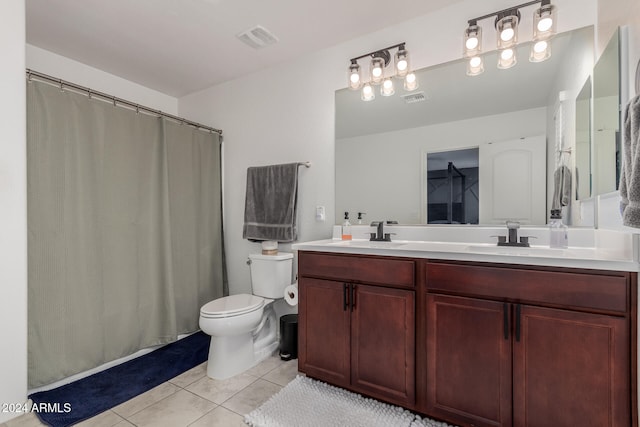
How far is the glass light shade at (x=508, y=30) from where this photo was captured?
1690 mm

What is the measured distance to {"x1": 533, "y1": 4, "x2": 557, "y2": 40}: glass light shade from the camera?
1593 millimetres

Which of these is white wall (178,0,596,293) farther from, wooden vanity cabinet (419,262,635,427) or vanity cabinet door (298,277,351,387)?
wooden vanity cabinet (419,262,635,427)

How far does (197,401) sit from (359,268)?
117cm

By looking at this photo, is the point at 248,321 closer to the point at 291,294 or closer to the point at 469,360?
the point at 291,294

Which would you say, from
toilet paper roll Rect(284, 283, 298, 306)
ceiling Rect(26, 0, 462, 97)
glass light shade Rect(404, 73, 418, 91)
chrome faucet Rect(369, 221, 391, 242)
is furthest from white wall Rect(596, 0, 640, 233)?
toilet paper roll Rect(284, 283, 298, 306)

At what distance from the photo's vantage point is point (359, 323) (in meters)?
1.65

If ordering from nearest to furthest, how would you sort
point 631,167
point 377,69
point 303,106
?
point 631,167 < point 377,69 < point 303,106

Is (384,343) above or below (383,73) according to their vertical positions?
below

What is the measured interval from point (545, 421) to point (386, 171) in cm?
151

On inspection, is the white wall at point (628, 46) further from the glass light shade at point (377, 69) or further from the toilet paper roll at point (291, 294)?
the toilet paper roll at point (291, 294)

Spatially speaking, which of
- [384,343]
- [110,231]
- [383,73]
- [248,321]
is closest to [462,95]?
[383,73]

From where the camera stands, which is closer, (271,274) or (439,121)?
(439,121)

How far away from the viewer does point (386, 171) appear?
2135 mm

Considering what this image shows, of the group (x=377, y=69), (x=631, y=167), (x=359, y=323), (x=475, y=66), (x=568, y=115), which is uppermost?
(x=377, y=69)
